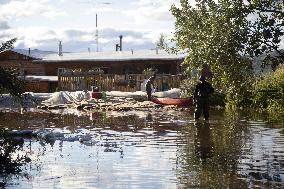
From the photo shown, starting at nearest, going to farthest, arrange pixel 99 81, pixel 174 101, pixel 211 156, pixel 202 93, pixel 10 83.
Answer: pixel 10 83 < pixel 211 156 < pixel 202 93 < pixel 174 101 < pixel 99 81

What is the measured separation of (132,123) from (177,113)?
5188 millimetres

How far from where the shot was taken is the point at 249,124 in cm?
2109

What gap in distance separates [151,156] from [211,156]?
148 centimetres

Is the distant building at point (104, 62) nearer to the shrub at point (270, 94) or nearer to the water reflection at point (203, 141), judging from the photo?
the shrub at point (270, 94)

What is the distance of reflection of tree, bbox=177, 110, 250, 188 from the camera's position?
10.2m

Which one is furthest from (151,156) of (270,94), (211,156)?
(270,94)

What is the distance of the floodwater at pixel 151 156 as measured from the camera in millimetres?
10266

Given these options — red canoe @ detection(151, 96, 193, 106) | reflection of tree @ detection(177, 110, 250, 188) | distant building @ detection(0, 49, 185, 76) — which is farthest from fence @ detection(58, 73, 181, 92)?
reflection of tree @ detection(177, 110, 250, 188)

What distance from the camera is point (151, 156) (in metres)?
13.1

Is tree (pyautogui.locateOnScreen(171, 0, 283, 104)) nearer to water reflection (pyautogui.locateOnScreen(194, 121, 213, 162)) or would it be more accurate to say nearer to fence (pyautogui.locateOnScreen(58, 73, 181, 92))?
water reflection (pyautogui.locateOnScreen(194, 121, 213, 162))

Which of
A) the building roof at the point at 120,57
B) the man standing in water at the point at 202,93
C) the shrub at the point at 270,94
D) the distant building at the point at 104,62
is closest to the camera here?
the man standing in water at the point at 202,93

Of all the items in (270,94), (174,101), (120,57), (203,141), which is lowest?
(203,141)

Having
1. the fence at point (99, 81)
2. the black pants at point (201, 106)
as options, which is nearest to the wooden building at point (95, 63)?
the fence at point (99, 81)

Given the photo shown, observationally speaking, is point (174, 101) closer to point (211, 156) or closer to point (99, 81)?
point (99, 81)
